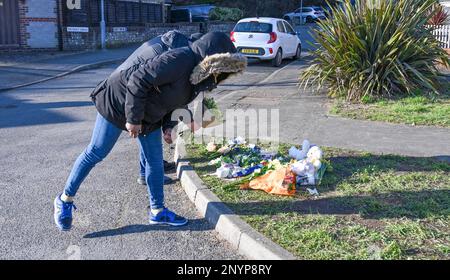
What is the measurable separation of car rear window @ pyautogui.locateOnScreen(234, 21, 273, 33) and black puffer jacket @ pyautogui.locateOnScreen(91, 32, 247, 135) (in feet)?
45.3

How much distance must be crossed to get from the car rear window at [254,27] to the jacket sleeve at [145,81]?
1407 centimetres

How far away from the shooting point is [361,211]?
4.60 metres

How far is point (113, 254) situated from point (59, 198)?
2.71ft

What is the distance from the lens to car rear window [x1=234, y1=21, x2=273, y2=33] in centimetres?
1759

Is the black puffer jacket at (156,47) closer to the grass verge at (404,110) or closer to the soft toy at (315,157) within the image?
the soft toy at (315,157)

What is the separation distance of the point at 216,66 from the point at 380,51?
23.6 ft

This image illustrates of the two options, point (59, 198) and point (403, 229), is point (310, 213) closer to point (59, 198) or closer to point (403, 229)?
point (403, 229)

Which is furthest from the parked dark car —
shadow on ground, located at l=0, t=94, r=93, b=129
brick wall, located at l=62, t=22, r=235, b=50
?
shadow on ground, located at l=0, t=94, r=93, b=129

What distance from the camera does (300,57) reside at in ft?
68.6

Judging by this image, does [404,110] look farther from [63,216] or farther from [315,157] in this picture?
[63,216]

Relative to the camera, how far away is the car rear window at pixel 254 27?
17594mm
